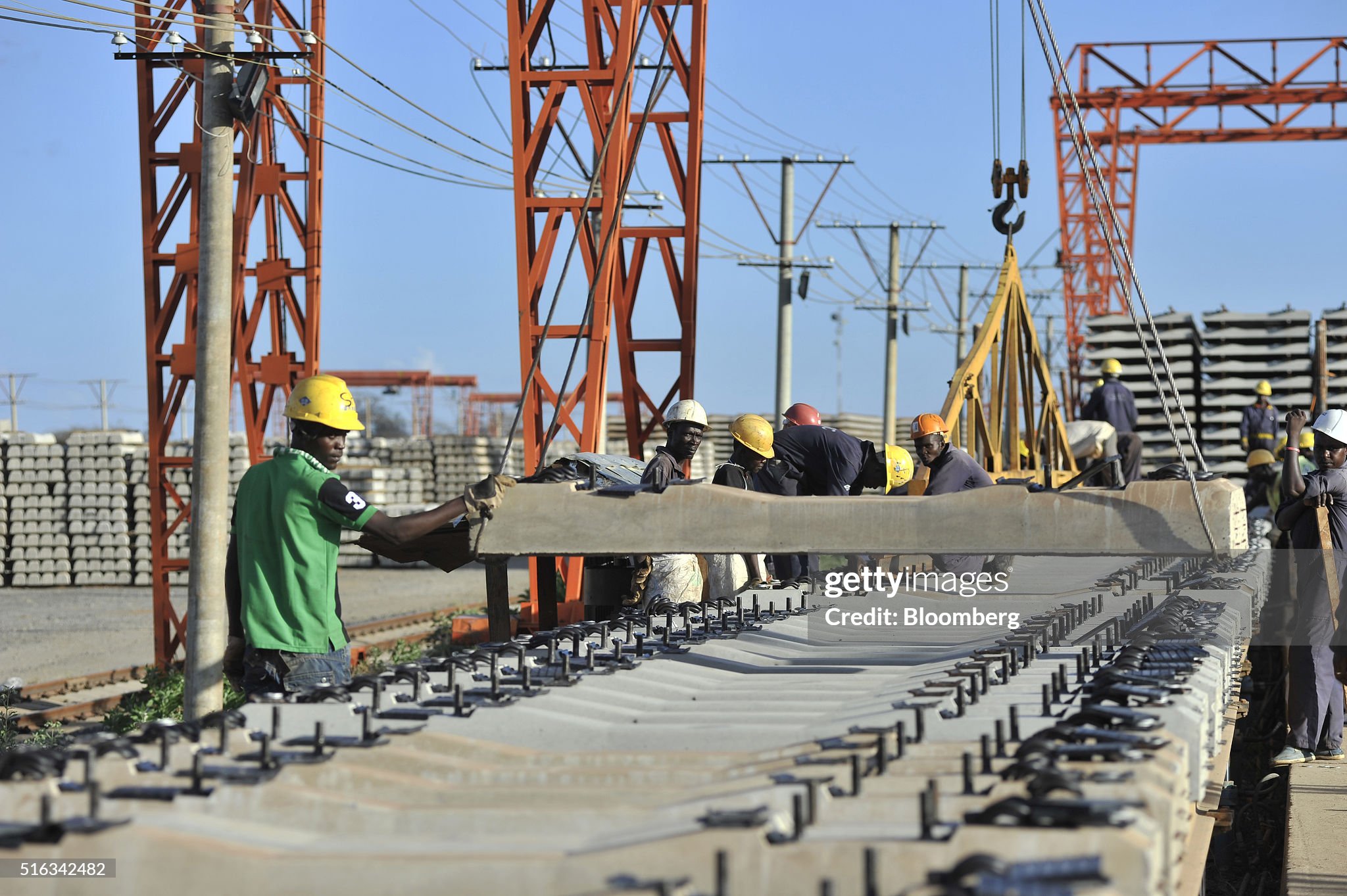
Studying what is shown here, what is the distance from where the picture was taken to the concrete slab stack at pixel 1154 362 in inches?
858

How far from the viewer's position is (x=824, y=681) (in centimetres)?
492

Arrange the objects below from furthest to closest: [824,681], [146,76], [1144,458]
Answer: [1144,458]
[146,76]
[824,681]

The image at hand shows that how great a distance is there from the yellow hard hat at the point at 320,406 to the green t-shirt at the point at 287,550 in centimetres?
15

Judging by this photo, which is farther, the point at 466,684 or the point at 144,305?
the point at 144,305

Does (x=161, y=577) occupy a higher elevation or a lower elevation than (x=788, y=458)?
lower

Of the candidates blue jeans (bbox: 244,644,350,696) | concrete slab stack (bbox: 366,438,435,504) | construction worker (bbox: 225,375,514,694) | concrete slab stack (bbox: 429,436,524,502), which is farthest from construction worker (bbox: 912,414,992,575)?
concrete slab stack (bbox: 366,438,435,504)

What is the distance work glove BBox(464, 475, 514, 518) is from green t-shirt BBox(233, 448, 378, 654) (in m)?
0.34

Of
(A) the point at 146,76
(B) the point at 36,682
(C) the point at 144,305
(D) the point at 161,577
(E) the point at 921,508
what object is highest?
(A) the point at 146,76

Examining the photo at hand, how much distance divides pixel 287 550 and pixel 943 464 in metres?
5.74

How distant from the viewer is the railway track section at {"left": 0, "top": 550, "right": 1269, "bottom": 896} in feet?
8.15

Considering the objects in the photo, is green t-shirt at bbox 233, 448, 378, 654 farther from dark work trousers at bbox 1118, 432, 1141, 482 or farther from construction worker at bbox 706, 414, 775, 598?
dark work trousers at bbox 1118, 432, 1141, 482

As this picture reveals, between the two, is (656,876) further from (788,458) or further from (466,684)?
(788,458)

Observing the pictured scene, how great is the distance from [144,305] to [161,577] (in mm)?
3014

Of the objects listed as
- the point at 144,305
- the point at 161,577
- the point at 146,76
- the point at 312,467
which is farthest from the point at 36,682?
the point at 312,467
